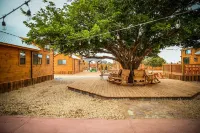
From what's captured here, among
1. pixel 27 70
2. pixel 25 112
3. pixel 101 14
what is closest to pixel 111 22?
pixel 101 14

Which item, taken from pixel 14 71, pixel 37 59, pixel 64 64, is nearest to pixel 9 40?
pixel 14 71

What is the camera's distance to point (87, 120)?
18.1ft

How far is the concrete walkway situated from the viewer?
464cm

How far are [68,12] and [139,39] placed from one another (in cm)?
603

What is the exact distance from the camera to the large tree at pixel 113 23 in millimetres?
9555

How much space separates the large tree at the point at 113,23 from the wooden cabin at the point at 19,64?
2310mm

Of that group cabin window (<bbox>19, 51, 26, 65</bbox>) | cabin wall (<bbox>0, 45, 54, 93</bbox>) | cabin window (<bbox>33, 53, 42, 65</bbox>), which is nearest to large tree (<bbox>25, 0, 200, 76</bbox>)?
cabin wall (<bbox>0, 45, 54, 93</bbox>)

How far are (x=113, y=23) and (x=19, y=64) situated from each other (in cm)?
928

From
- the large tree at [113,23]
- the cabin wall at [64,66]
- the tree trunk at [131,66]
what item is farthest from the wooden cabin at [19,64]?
the cabin wall at [64,66]

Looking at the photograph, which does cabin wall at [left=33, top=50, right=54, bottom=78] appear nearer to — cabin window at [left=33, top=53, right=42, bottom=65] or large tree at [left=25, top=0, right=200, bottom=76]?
cabin window at [left=33, top=53, right=42, bottom=65]

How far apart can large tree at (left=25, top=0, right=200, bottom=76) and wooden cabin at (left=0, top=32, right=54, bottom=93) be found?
7.58 ft

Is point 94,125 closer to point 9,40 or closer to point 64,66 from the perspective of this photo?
point 9,40

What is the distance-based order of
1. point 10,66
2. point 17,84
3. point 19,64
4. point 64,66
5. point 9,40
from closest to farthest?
point 10,66 < point 9,40 < point 17,84 < point 19,64 < point 64,66

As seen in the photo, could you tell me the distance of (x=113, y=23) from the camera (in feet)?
34.4
